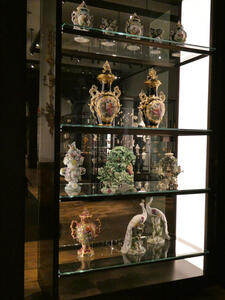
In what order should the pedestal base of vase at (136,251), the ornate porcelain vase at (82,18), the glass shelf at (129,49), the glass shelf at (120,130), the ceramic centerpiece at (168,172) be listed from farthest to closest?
the ceramic centerpiece at (168,172) < the pedestal base of vase at (136,251) < the glass shelf at (129,49) < the ornate porcelain vase at (82,18) < the glass shelf at (120,130)

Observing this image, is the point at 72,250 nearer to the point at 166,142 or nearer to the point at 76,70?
the point at 166,142

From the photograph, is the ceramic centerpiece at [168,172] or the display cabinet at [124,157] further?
the ceramic centerpiece at [168,172]

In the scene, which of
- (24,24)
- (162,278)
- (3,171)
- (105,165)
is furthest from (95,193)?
(24,24)

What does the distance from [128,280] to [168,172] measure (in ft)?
2.71

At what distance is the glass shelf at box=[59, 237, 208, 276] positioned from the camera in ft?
6.20

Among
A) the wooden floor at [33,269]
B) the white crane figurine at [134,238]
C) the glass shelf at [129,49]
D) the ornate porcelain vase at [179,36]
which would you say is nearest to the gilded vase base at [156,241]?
the white crane figurine at [134,238]

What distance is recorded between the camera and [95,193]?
192 centimetres

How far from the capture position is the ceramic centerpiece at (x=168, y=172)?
2.23 m

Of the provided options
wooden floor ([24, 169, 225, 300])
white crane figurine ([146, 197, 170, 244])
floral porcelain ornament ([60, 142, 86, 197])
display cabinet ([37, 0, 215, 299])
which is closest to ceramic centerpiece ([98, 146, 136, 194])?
display cabinet ([37, 0, 215, 299])

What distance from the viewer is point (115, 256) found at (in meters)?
2.07

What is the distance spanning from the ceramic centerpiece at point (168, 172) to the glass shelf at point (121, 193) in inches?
3.0

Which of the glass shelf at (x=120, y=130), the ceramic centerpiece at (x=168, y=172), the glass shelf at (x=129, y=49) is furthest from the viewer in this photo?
the ceramic centerpiece at (x=168, y=172)

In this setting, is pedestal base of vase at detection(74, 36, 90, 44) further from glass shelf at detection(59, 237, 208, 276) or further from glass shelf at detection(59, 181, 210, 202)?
glass shelf at detection(59, 237, 208, 276)

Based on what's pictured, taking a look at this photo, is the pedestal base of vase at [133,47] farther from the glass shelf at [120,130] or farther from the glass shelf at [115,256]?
the glass shelf at [115,256]
